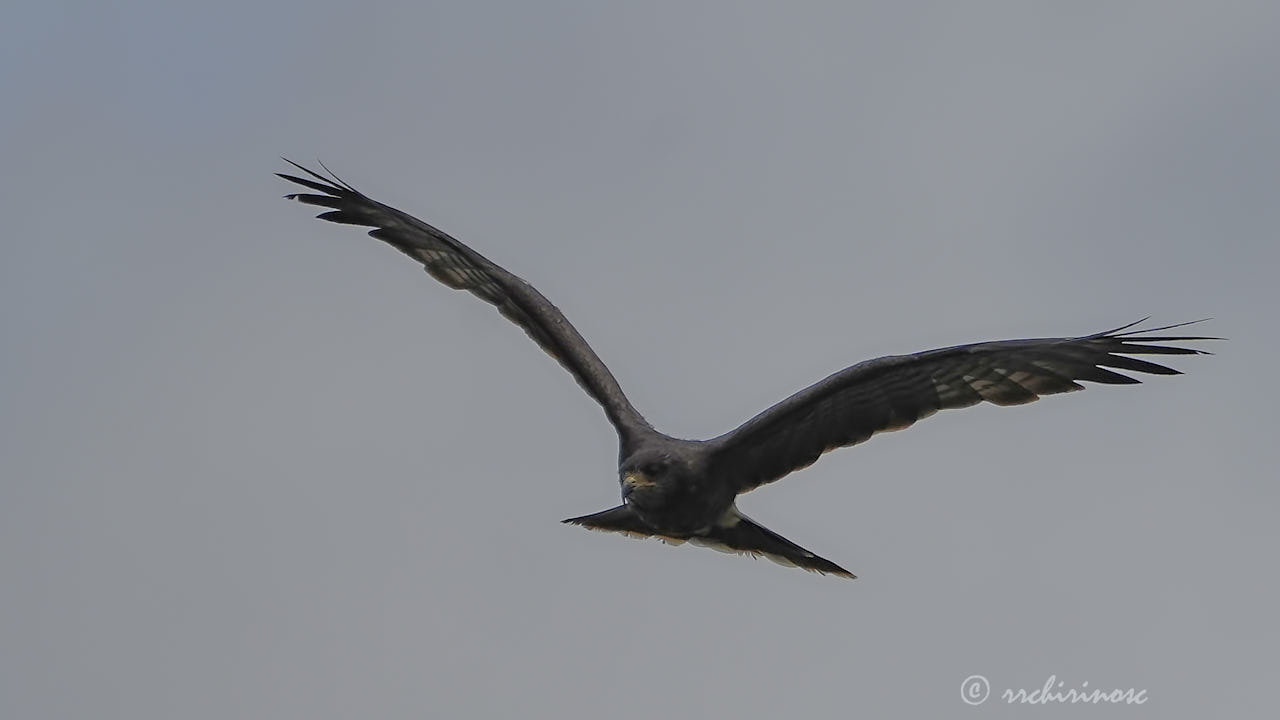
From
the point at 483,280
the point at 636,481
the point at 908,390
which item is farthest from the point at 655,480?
the point at 483,280

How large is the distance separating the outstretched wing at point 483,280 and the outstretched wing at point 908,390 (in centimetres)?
95

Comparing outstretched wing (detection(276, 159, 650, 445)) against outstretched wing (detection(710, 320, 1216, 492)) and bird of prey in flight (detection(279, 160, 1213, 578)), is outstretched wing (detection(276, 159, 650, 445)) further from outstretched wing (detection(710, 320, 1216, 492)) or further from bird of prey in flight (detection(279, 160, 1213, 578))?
outstretched wing (detection(710, 320, 1216, 492))

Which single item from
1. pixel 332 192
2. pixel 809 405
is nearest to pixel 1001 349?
pixel 809 405

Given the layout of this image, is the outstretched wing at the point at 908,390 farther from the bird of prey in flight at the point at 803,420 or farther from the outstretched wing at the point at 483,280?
the outstretched wing at the point at 483,280

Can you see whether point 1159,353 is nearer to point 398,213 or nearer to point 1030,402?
point 1030,402

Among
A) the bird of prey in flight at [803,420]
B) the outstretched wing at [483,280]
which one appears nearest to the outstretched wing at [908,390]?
the bird of prey in flight at [803,420]

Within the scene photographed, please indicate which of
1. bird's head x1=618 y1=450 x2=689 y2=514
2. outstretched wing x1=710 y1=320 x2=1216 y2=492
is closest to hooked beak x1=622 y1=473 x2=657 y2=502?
bird's head x1=618 y1=450 x2=689 y2=514

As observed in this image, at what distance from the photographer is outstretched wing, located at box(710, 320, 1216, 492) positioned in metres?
11.3

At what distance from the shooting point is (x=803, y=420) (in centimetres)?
1180

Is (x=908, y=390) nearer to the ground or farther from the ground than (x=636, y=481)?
farther from the ground

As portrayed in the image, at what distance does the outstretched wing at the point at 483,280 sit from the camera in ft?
41.7

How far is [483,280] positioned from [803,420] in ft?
10.1

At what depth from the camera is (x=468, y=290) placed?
13531 millimetres

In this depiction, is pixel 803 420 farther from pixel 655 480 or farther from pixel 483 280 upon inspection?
pixel 483 280
